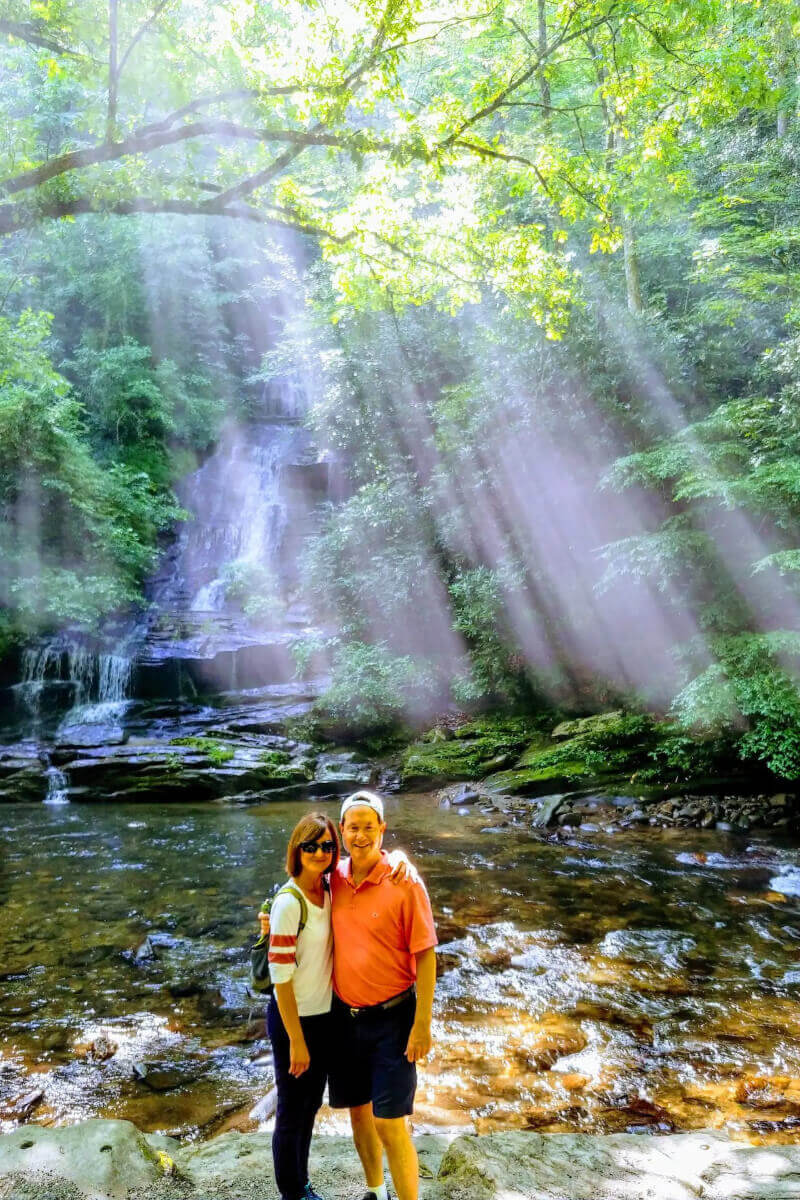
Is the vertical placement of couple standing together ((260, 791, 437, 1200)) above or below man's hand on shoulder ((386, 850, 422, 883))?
below

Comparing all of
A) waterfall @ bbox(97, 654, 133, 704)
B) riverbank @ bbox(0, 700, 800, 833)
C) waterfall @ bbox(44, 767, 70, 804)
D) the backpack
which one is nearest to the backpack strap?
the backpack

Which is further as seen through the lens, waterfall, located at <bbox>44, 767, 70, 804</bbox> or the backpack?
waterfall, located at <bbox>44, 767, 70, 804</bbox>

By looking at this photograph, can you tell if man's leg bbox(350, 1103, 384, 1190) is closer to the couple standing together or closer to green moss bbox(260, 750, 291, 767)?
the couple standing together

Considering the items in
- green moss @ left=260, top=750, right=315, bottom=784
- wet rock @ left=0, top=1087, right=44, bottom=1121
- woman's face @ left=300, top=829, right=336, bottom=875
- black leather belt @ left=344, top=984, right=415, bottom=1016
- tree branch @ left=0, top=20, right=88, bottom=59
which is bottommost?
wet rock @ left=0, top=1087, right=44, bottom=1121

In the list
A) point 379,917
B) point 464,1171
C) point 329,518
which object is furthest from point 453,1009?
point 329,518

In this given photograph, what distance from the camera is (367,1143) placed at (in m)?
2.62

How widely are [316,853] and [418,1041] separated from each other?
2.42 feet

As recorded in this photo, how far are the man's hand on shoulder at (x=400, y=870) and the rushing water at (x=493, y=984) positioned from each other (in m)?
1.92

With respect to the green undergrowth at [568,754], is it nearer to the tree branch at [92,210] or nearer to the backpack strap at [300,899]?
the tree branch at [92,210]

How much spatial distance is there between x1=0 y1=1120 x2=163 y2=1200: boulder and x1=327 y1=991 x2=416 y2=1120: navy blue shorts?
0.83m

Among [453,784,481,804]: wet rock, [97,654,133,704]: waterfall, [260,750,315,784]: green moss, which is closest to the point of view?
[453,784,481,804]: wet rock

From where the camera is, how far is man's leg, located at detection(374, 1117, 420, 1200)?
2385 mm

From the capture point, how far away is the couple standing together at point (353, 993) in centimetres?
244

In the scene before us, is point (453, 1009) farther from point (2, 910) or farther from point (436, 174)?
point (436, 174)
